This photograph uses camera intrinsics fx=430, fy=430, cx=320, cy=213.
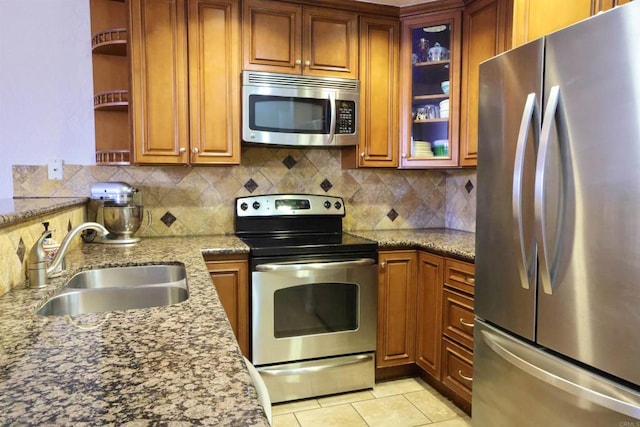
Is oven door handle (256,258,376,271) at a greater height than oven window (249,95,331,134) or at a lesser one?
lesser

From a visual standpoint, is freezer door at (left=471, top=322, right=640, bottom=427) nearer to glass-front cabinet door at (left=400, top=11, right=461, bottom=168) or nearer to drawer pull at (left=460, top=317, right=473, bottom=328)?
drawer pull at (left=460, top=317, right=473, bottom=328)

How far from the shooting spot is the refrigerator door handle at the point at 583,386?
3.96ft

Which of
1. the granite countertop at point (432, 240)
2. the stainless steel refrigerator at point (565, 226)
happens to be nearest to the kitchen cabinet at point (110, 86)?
the granite countertop at point (432, 240)

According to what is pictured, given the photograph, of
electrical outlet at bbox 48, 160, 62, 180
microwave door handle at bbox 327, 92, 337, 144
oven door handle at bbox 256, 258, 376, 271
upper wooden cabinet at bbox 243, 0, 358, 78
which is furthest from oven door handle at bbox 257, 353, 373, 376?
upper wooden cabinet at bbox 243, 0, 358, 78

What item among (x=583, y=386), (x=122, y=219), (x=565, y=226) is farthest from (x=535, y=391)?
(x=122, y=219)

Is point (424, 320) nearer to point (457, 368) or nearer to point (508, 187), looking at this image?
point (457, 368)

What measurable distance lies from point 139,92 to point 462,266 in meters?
1.97

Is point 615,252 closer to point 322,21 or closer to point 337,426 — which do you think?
point 337,426

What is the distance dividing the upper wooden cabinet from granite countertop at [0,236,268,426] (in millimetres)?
1737

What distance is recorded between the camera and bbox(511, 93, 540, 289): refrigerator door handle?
148 centimetres

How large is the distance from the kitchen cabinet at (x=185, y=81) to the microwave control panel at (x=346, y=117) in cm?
62

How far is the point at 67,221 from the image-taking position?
81.6 inches

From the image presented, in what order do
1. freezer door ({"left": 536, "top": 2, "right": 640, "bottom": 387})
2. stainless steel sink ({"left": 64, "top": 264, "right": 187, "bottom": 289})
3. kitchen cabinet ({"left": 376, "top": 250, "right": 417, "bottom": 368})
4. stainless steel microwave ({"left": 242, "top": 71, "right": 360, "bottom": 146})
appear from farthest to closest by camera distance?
1. kitchen cabinet ({"left": 376, "top": 250, "right": 417, "bottom": 368})
2. stainless steel microwave ({"left": 242, "top": 71, "right": 360, "bottom": 146})
3. stainless steel sink ({"left": 64, "top": 264, "right": 187, "bottom": 289})
4. freezer door ({"left": 536, "top": 2, "right": 640, "bottom": 387})

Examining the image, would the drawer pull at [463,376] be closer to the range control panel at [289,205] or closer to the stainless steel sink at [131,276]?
Answer: the range control panel at [289,205]
